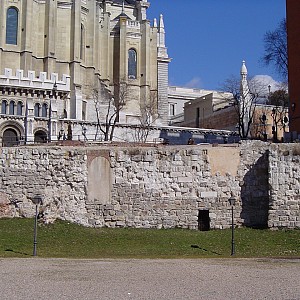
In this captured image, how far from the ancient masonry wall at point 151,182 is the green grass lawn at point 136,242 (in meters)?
0.95

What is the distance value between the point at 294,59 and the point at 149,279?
2776 cm

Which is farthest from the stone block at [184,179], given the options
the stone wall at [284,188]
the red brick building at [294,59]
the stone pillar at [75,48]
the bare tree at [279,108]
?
the stone pillar at [75,48]

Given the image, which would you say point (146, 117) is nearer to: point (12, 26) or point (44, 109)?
point (44, 109)

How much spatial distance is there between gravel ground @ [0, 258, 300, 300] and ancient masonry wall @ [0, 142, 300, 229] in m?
8.64

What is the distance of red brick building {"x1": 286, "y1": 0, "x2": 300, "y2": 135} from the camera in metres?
39.1

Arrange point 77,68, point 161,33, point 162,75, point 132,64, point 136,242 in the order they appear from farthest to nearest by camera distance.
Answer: point 161,33 → point 162,75 → point 132,64 → point 77,68 → point 136,242

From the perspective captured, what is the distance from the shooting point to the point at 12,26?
219 ft

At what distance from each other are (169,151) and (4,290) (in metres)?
17.2

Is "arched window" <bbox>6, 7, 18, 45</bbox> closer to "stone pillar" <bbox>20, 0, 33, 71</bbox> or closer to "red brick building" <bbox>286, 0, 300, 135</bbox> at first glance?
"stone pillar" <bbox>20, 0, 33, 71</bbox>

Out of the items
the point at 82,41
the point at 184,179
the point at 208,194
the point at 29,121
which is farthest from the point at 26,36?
the point at 208,194

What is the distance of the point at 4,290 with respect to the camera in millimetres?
13555

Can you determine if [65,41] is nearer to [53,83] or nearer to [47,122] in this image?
[53,83]

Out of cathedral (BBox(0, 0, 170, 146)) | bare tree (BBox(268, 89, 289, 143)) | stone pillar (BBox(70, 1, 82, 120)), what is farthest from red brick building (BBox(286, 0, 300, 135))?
stone pillar (BBox(70, 1, 82, 120))

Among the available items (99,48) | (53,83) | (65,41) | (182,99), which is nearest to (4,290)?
(53,83)
